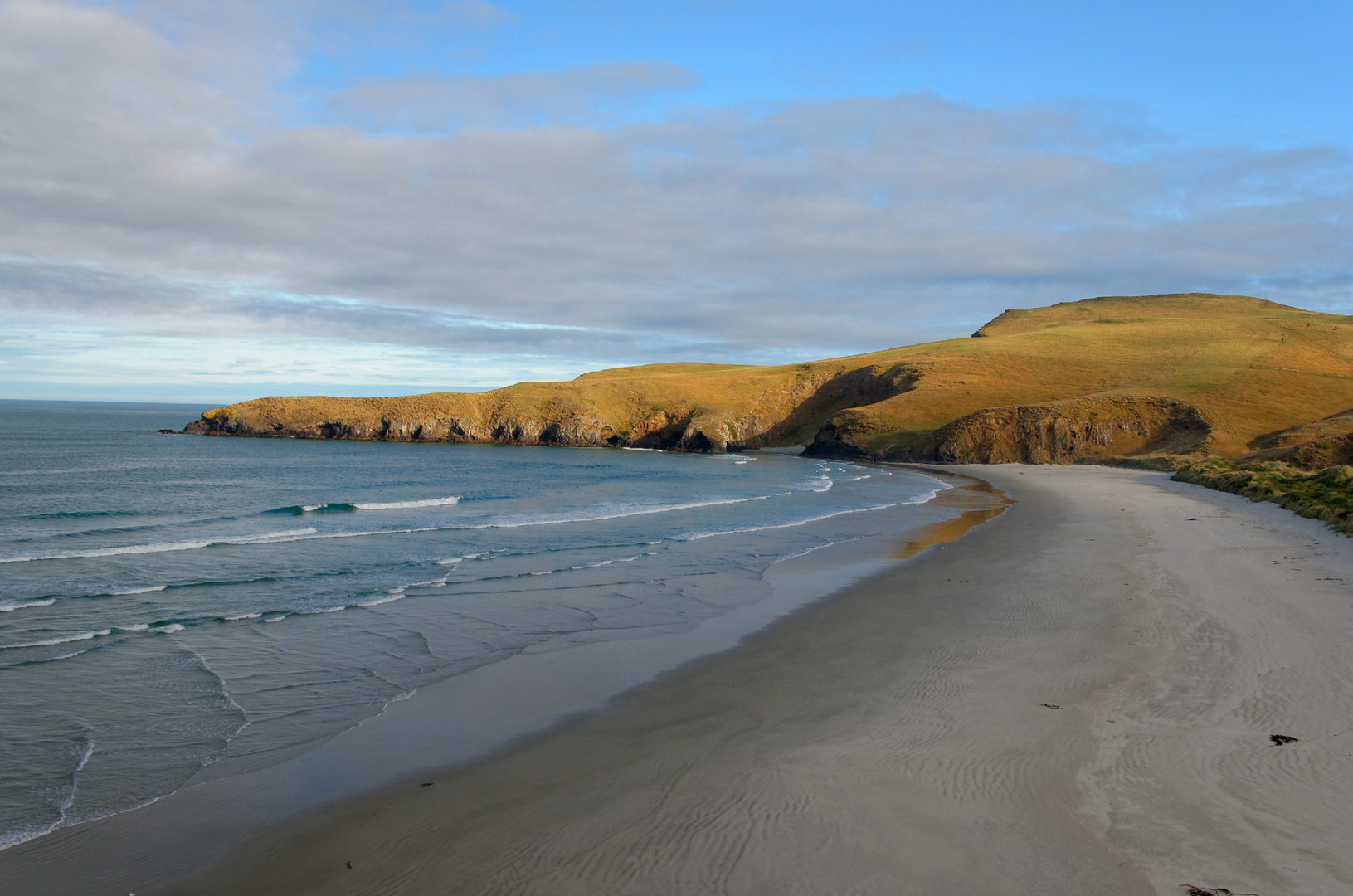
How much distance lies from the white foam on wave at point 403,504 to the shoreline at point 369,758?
2127 centimetres

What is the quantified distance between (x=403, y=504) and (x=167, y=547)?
12215 millimetres

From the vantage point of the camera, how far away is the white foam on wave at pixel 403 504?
3059 centimetres

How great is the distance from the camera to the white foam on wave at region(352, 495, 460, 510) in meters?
30.6

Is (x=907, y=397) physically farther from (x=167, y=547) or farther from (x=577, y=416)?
(x=167, y=547)

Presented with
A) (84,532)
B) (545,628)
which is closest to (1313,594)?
(545,628)

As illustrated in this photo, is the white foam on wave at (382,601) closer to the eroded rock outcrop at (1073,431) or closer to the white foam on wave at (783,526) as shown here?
the white foam on wave at (783,526)

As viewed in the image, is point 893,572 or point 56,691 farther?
point 893,572

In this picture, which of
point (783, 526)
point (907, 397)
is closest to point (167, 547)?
point (783, 526)

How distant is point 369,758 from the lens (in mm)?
7449

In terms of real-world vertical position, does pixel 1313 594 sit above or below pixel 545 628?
above

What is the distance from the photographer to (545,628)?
12.6m

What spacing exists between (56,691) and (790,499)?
30.6 metres

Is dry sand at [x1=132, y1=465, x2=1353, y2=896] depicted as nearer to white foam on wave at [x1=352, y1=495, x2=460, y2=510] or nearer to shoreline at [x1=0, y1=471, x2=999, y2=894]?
shoreline at [x1=0, y1=471, x2=999, y2=894]

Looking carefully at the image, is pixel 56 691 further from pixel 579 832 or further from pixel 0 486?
pixel 0 486
